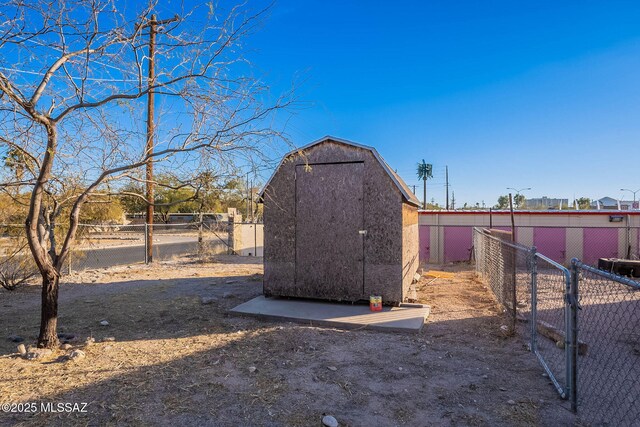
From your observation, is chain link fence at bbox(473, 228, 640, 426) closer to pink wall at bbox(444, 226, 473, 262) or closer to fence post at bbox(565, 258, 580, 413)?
fence post at bbox(565, 258, 580, 413)

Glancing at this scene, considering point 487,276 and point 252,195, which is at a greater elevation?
point 252,195

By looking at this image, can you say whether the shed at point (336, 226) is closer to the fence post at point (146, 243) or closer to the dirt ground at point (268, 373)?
the dirt ground at point (268, 373)

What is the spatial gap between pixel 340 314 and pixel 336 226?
1.69 m

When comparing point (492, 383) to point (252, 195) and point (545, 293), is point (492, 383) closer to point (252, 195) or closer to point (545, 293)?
point (252, 195)

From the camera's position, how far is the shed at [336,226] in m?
7.04

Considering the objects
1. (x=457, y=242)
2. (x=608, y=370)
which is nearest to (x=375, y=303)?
(x=608, y=370)

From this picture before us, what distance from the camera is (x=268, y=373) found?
4.18 meters

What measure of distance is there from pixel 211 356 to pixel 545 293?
337 inches

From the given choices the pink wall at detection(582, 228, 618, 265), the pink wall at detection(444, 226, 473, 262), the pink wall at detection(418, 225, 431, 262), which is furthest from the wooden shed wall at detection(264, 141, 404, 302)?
the pink wall at detection(582, 228, 618, 265)

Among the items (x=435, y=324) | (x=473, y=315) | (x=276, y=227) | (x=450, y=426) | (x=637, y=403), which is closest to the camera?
(x=450, y=426)

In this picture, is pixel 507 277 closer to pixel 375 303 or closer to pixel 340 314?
pixel 375 303

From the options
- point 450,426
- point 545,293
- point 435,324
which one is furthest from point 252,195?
point 545,293

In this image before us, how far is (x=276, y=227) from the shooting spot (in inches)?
303

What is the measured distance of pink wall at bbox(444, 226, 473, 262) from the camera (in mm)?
16359
